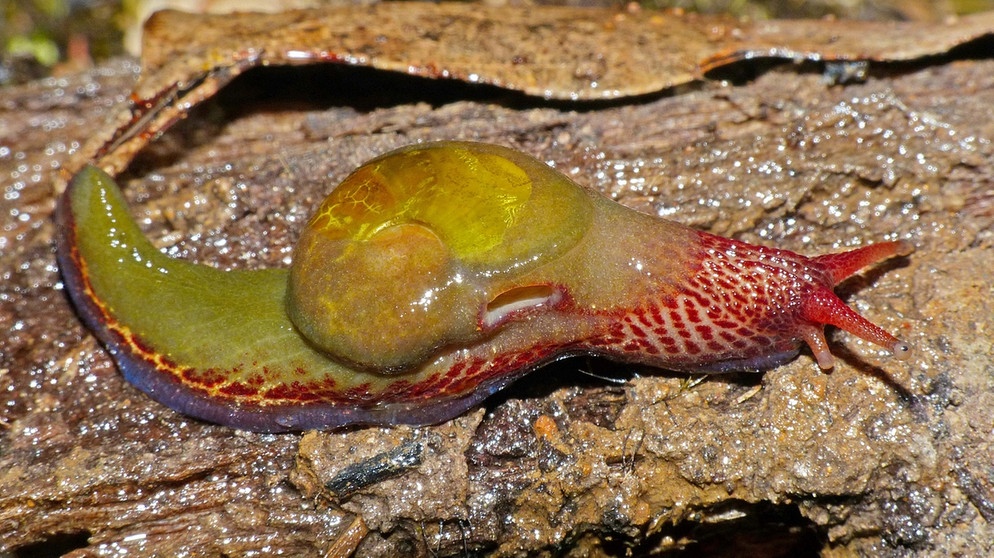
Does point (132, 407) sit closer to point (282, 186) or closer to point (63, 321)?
point (63, 321)

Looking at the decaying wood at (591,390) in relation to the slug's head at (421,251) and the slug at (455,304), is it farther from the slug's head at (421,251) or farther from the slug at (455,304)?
the slug's head at (421,251)

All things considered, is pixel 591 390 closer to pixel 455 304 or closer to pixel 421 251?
pixel 455 304

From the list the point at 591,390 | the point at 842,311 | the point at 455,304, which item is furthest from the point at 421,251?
the point at 842,311

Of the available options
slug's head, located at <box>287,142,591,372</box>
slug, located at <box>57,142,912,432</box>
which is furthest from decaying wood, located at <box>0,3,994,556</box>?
slug's head, located at <box>287,142,591,372</box>

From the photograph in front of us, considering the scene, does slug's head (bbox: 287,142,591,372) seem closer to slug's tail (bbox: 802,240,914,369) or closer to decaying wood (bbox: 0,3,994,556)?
decaying wood (bbox: 0,3,994,556)

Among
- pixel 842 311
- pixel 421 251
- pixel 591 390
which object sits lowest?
pixel 591 390

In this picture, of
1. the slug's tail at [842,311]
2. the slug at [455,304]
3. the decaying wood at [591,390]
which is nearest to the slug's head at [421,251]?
the slug at [455,304]
